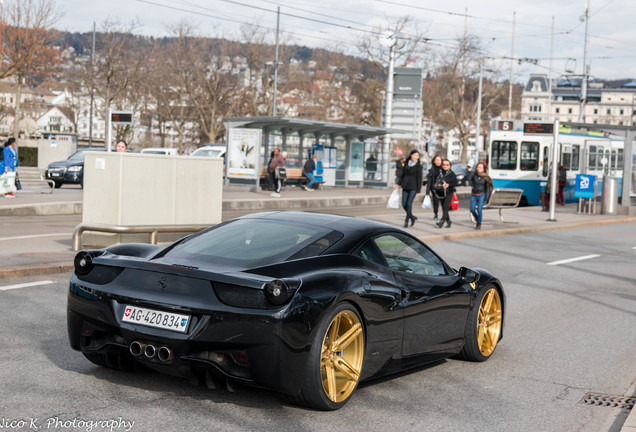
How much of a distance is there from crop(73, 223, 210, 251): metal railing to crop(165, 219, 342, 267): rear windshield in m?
5.94

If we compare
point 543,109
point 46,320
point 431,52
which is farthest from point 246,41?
point 543,109

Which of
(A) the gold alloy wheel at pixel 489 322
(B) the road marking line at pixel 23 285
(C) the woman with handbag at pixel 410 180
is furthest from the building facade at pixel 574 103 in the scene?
(A) the gold alloy wheel at pixel 489 322

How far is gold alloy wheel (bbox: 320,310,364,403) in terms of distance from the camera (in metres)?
5.37

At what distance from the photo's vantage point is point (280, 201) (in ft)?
100

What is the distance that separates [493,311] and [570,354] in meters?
0.93

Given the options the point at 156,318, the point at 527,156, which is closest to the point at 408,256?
the point at 156,318

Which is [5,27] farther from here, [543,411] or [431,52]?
[543,411]

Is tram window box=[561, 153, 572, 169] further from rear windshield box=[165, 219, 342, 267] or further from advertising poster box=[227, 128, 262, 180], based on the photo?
rear windshield box=[165, 219, 342, 267]

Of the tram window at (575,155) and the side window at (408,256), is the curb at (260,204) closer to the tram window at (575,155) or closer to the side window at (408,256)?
the tram window at (575,155)

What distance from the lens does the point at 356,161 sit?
44281 millimetres

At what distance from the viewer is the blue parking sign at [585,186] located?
31.0 m

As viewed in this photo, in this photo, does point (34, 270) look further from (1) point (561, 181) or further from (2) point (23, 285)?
(1) point (561, 181)

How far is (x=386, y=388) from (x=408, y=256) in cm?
98

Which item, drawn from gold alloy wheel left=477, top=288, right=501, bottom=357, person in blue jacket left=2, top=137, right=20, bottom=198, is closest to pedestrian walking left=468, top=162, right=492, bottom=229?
person in blue jacket left=2, top=137, right=20, bottom=198
